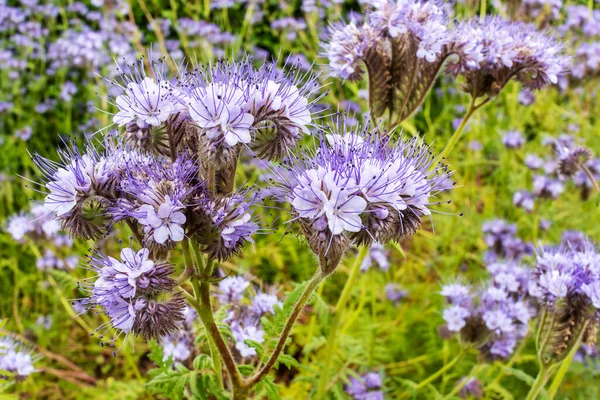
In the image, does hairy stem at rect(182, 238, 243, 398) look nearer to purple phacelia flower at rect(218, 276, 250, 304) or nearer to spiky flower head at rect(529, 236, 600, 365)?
purple phacelia flower at rect(218, 276, 250, 304)

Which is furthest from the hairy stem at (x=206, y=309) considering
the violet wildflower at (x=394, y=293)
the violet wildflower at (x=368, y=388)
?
the violet wildflower at (x=394, y=293)

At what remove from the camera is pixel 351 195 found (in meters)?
1.50

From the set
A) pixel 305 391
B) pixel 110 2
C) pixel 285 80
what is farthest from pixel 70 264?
pixel 285 80

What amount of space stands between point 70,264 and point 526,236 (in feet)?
11.2

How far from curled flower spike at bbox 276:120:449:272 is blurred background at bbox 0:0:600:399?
3.05 ft

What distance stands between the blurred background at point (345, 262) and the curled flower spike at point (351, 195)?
3.05ft

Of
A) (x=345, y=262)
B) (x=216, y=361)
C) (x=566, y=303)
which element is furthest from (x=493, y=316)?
(x=345, y=262)

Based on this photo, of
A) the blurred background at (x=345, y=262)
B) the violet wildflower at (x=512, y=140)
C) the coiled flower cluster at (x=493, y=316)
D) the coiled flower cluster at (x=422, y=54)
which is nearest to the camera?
the coiled flower cluster at (x=422, y=54)

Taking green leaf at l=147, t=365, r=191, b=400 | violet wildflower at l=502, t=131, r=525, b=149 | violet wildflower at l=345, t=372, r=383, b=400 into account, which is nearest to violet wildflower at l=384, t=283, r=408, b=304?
violet wildflower at l=345, t=372, r=383, b=400

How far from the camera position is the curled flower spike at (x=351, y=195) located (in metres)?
1.49

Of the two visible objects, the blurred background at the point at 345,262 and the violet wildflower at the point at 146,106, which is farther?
the blurred background at the point at 345,262

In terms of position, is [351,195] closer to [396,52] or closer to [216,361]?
[216,361]

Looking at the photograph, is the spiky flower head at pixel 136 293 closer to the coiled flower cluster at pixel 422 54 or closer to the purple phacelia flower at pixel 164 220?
the purple phacelia flower at pixel 164 220

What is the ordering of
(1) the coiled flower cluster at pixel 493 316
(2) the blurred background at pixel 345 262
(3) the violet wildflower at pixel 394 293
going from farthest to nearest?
(3) the violet wildflower at pixel 394 293, (2) the blurred background at pixel 345 262, (1) the coiled flower cluster at pixel 493 316
